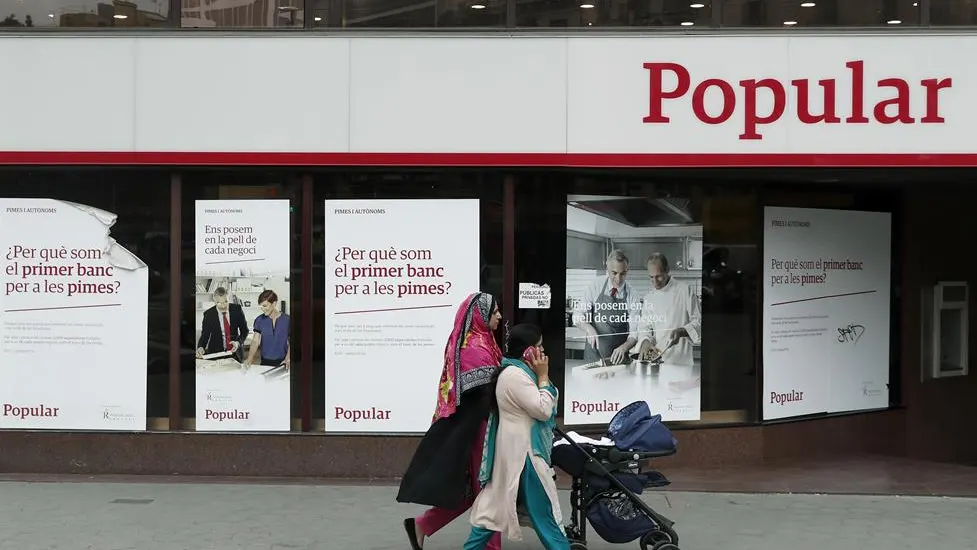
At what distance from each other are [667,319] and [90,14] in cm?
583

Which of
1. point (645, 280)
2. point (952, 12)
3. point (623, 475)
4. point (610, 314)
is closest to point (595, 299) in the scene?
point (610, 314)

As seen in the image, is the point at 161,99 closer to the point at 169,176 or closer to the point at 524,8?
the point at 169,176

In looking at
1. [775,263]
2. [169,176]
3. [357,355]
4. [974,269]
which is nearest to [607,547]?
[357,355]

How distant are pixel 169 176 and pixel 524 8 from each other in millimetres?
3456

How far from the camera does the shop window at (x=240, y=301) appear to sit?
34.0 feet

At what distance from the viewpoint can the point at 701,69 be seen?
33.1 ft

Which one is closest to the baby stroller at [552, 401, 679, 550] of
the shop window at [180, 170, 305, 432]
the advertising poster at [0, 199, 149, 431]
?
the shop window at [180, 170, 305, 432]

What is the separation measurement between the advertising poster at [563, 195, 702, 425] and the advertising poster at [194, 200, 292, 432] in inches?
102

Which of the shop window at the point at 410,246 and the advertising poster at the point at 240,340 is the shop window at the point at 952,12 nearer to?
the shop window at the point at 410,246

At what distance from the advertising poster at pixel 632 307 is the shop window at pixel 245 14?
2.94 metres

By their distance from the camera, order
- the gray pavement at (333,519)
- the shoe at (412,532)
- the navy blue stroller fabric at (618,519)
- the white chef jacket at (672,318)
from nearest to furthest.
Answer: the navy blue stroller fabric at (618,519)
the shoe at (412,532)
the gray pavement at (333,519)
the white chef jacket at (672,318)

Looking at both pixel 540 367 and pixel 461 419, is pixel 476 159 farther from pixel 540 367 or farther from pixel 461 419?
pixel 540 367

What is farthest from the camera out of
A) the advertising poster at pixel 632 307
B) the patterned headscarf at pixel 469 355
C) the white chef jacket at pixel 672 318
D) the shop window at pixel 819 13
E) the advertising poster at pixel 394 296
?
the white chef jacket at pixel 672 318

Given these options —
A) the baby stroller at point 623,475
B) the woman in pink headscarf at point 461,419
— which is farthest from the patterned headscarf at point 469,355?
the baby stroller at point 623,475
